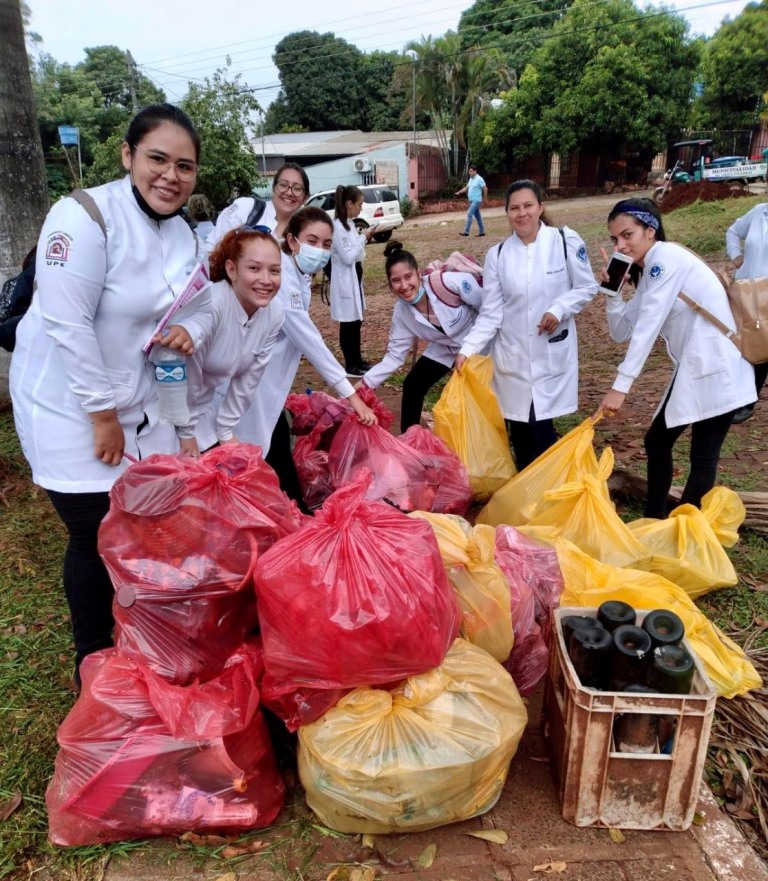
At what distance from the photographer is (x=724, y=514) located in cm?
294

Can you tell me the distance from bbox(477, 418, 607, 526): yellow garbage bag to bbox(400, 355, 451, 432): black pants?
1.03 metres

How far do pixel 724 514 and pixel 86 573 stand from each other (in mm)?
2498

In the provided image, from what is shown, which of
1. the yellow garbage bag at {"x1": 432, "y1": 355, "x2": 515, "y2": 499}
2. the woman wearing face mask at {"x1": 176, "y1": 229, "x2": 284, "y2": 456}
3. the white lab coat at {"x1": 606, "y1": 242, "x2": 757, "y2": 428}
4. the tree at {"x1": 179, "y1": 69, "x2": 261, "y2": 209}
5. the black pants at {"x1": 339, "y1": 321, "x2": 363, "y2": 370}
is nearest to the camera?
the woman wearing face mask at {"x1": 176, "y1": 229, "x2": 284, "y2": 456}

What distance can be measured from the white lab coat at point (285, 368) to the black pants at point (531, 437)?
101 centimetres

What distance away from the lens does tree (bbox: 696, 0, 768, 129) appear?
24172 mm

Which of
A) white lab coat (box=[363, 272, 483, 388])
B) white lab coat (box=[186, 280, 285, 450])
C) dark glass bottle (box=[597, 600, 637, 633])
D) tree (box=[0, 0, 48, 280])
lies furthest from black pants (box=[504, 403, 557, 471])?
tree (box=[0, 0, 48, 280])

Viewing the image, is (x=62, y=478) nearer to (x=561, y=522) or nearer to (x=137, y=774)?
(x=137, y=774)

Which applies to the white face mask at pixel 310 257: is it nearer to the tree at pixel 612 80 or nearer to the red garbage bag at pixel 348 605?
the red garbage bag at pixel 348 605

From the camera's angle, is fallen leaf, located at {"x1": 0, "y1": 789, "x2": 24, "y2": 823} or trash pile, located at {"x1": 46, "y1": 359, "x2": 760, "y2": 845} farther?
fallen leaf, located at {"x1": 0, "y1": 789, "x2": 24, "y2": 823}

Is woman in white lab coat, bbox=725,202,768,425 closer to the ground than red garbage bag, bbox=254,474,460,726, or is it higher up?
higher up

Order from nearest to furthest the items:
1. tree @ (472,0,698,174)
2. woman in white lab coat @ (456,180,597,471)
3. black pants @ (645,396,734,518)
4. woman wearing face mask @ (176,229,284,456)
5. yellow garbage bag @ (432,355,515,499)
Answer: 1. woman wearing face mask @ (176,229,284,456)
2. black pants @ (645,396,734,518)
3. woman in white lab coat @ (456,180,597,471)
4. yellow garbage bag @ (432,355,515,499)
5. tree @ (472,0,698,174)

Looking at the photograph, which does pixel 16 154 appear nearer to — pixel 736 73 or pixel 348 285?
pixel 348 285

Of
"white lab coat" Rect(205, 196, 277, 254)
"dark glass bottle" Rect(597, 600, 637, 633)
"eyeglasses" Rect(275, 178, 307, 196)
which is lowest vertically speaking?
"dark glass bottle" Rect(597, 600, 637, 633)

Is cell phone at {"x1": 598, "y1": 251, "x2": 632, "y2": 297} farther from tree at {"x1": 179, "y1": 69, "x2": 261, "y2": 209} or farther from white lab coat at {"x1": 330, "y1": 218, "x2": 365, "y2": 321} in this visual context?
tree at {"x1": 179, "y1": 69, "x2": 261, "y2": 209}
